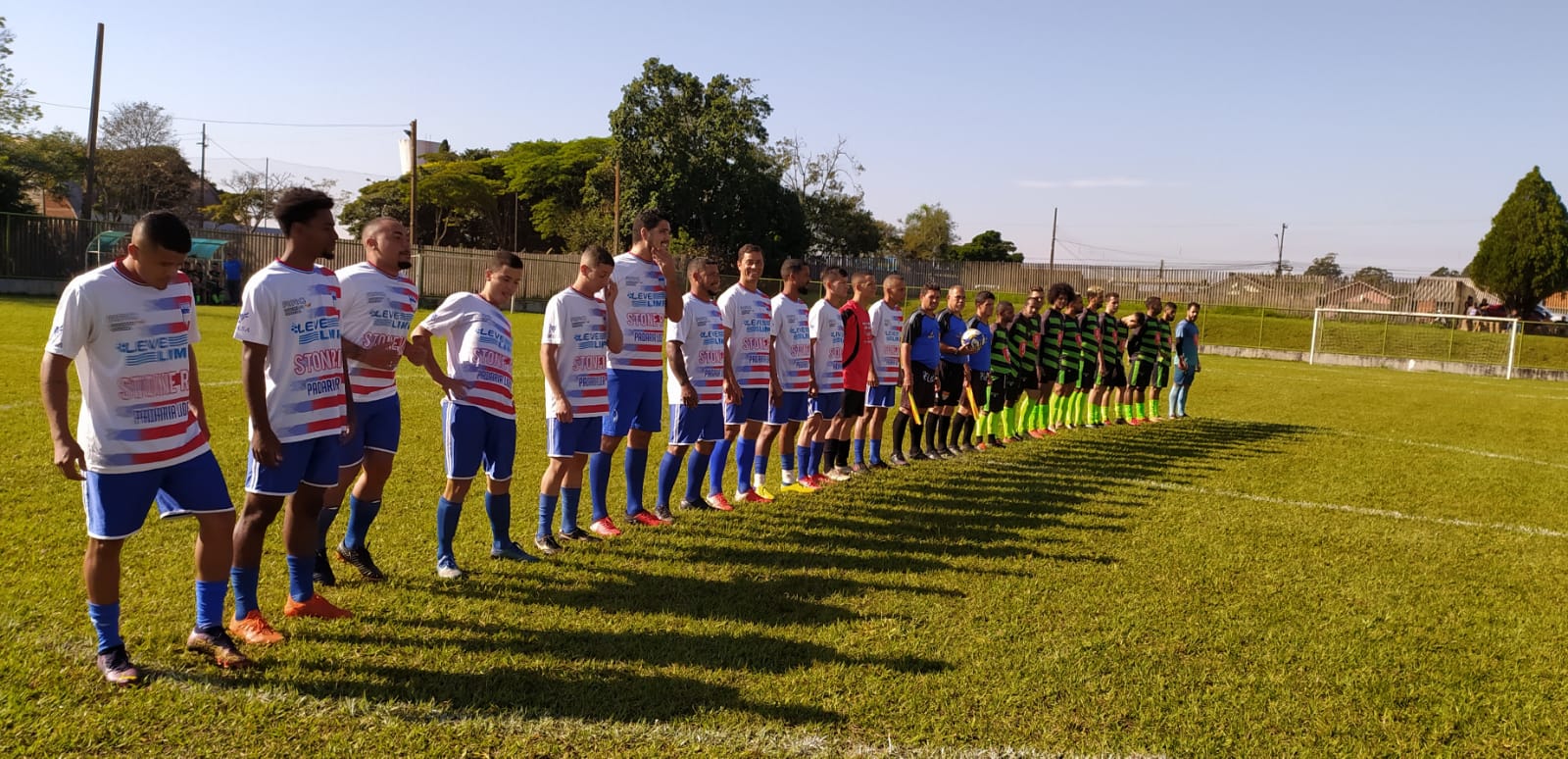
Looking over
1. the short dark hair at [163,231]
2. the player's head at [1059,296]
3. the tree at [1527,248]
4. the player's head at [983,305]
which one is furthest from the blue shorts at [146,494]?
the tree at [1527,248]

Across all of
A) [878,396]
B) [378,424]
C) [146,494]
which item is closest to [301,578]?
[378,424]

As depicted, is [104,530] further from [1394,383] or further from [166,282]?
[1394,383]

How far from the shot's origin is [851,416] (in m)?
9.23

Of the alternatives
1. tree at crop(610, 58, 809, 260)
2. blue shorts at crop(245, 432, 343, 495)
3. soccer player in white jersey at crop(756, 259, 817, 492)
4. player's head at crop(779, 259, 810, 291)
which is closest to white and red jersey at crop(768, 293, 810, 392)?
soccer player in white jersey at crop(756, 259, 817, 492)

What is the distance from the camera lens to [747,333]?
7.59 m

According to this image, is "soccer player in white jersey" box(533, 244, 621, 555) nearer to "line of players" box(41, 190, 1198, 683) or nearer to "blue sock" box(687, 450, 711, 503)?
"line of players" box(41, 190, 1198, 683)

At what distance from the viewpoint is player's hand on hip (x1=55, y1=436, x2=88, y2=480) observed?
347cm

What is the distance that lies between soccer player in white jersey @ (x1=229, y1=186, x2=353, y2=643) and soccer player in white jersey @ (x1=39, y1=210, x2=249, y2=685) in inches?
10.8

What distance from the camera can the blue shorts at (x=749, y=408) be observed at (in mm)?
7730

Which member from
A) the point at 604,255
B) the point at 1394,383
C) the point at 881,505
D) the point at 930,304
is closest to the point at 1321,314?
the point at 1394,383

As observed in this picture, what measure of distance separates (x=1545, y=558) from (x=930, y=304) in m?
5.47

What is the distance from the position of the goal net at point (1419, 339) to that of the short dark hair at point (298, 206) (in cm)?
3322

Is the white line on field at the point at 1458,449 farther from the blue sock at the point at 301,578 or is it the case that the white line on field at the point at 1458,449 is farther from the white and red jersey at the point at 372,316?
the blue sock at the point at 301,578

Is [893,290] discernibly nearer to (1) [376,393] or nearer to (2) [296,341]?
(1) [376,393]
